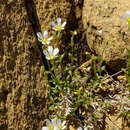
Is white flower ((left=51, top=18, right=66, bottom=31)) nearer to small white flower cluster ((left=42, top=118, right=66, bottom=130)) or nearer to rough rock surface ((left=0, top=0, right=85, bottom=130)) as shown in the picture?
rough rock surface ((left=0, top=0, right=85, bottom=130))

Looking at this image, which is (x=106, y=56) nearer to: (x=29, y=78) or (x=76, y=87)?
(x=76, y=87)

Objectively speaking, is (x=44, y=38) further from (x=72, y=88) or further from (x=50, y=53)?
(x=72, y=88)

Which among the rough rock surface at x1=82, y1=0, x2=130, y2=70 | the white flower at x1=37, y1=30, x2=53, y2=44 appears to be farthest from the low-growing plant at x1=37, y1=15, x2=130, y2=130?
the rough rock surface at x1=82, y1=0, x2=130, y2=70

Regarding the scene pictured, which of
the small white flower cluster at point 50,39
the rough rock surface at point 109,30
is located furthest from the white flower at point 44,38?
the rough rock surface at point 109,30

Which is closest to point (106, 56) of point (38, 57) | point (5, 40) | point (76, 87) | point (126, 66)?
point (126, 66)

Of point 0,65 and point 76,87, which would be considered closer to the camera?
point 0,65

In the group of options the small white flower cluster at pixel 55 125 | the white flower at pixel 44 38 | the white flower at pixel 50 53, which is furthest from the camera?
the white flower at pixel 44 38

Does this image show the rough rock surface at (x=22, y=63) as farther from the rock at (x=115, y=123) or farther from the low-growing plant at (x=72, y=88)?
the rock at (x=115, y=123)
